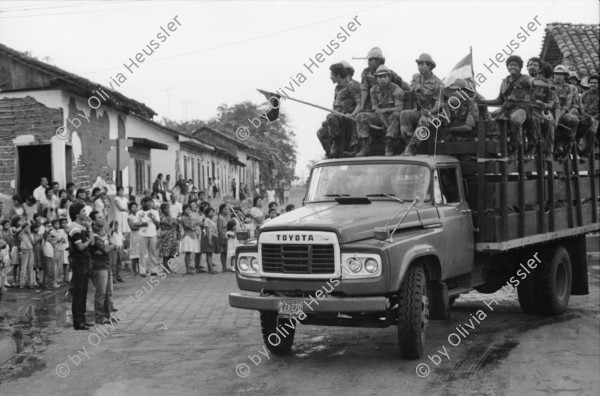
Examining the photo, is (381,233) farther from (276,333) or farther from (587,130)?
(587,130)

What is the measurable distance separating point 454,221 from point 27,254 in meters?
9.38

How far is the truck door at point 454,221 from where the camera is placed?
941 cm

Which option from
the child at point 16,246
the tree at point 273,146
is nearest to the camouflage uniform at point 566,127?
the child at point 16,246

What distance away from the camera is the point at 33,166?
23.7 meters

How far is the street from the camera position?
24.9 feet

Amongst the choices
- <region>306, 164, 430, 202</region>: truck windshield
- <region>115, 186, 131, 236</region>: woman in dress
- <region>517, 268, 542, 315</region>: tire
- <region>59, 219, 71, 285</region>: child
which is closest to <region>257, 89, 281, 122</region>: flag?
<region>306, 164, 430, 202</region>: truck windshield

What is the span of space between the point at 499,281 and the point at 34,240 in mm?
8968

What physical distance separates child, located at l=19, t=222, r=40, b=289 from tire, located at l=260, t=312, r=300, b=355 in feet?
26.6

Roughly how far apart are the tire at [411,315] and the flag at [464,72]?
355cm

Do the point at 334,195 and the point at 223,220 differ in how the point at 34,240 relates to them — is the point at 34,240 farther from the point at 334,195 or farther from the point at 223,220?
the point at 334,195

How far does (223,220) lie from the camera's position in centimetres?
1911

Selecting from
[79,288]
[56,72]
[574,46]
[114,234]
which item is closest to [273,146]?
[574,46]

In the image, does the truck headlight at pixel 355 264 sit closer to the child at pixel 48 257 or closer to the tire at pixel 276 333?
the tire at pixel 276 333

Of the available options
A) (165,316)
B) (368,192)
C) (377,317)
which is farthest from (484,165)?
(165,316)
